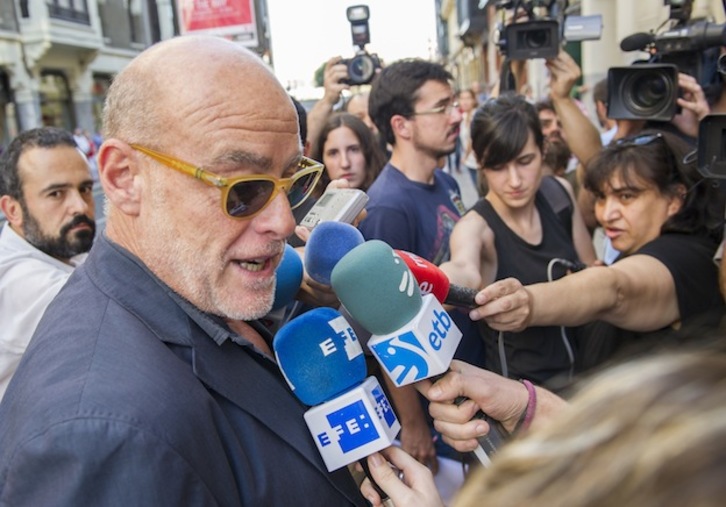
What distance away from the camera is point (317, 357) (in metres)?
1.28

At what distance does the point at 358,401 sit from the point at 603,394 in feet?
2.30

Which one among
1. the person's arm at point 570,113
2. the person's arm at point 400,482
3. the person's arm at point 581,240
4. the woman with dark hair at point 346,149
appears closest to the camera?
the person's arm at point 400,482

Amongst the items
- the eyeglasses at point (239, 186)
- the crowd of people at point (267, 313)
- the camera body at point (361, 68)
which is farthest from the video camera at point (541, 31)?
the eyeglasses at point (239, 186)

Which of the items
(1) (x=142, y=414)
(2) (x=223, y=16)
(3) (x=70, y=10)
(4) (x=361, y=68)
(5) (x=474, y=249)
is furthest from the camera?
(3) (x=70, y=10)

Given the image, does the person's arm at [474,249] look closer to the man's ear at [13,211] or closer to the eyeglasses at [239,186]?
the eyeglasses at [239,186]

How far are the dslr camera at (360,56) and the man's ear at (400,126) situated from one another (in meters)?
1.06

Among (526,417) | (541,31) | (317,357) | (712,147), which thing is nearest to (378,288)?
(317,357)

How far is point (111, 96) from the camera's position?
1303 mm

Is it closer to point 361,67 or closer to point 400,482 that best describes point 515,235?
point 400,482

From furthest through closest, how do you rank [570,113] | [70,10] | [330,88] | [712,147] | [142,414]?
[70,10] → [330,88] → [570,113] → [712,147] → [142,414]

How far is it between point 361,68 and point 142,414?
3689 mm

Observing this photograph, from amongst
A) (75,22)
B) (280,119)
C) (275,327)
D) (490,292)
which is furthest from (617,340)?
(75,22)

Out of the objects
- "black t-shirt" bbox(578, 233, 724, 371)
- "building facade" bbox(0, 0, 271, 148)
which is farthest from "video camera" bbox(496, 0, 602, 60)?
"building facade" bbox(0, 0, 271, 148)

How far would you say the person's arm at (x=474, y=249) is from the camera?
7.06 ft
